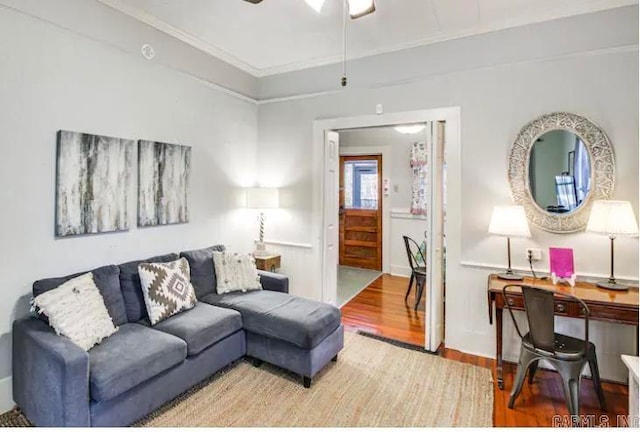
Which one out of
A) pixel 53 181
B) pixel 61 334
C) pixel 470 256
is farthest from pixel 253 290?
pixel 470 256

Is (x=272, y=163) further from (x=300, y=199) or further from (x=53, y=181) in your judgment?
(x=53, y=181)

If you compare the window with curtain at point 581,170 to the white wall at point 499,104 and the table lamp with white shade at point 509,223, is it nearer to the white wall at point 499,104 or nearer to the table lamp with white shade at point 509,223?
the white wall at point 499,104

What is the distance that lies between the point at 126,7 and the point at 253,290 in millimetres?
2626

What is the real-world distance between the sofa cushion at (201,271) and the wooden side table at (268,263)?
760mm

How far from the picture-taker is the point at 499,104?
307 cm

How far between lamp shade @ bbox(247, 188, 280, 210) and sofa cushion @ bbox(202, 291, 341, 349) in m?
1.23

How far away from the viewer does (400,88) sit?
11.6 ft

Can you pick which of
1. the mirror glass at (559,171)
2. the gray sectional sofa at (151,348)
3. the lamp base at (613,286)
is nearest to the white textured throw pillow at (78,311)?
the gray sectional sofa at (151,348)

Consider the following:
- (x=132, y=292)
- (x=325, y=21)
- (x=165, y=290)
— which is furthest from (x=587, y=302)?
(x=132, y=292)

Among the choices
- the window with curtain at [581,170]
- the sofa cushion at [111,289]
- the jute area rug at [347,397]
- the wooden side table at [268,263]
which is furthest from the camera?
the wooden side table at [268,263]

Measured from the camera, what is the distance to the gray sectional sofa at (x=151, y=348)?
75.1 inches

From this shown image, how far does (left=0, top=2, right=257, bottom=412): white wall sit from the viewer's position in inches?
90.0

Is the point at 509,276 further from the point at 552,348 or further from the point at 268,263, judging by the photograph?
the point at 268,263

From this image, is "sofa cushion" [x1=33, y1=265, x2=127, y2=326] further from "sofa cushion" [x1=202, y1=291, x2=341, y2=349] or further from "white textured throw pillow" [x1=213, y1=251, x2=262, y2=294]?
"white textured throw pillow" [x1=213, y1=251, x2=262, y2=294]
